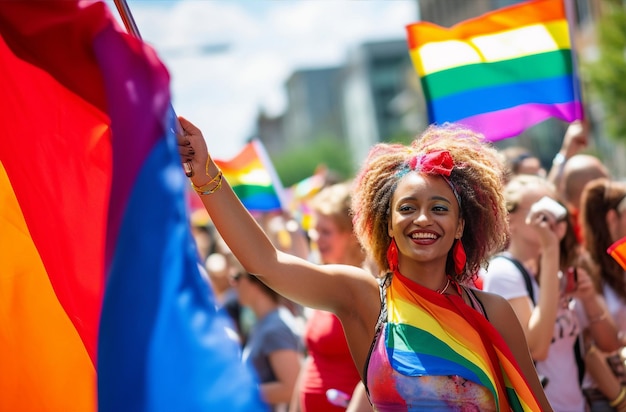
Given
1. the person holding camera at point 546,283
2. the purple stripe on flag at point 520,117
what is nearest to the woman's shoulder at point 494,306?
the person holding camera at point 546,283

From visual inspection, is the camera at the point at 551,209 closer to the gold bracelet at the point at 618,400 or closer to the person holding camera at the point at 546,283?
the person holding camera at the point at 546,283

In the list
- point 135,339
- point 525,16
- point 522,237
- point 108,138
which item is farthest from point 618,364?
point 135,339

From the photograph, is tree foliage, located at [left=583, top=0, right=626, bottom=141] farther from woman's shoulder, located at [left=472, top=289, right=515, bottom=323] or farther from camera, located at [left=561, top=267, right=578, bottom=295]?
woman's shoulder, located at [left=472, top=289, right=515, bottom=323]

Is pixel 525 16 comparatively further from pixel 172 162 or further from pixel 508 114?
pixel 172 162

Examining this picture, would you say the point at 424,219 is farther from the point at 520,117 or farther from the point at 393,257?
the point at 520,117

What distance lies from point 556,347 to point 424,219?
153 cm

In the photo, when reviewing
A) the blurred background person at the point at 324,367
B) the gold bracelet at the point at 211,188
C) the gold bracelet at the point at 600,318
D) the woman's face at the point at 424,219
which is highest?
the gold bracelet at the point at 211,188

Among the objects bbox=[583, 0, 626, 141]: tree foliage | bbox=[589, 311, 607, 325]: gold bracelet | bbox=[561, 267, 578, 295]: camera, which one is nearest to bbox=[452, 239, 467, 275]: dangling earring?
bbox=[561, 267, 578, 295]: camera

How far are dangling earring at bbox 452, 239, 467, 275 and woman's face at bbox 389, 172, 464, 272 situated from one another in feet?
0.15

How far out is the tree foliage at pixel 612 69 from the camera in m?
24.1

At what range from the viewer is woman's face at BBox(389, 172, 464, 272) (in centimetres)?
323

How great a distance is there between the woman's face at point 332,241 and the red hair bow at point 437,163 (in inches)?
70.3

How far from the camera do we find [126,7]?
116 inches

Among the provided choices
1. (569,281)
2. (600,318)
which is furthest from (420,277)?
(600,318)
